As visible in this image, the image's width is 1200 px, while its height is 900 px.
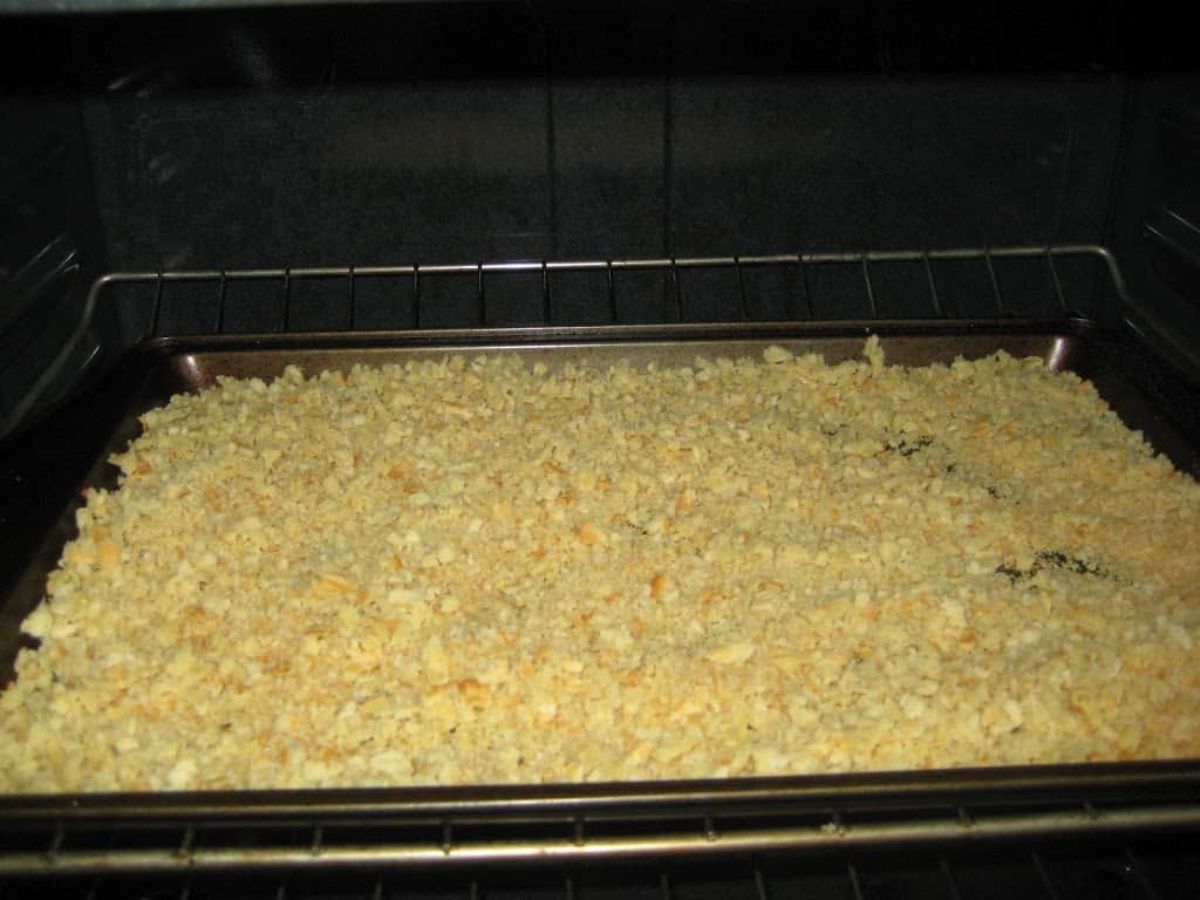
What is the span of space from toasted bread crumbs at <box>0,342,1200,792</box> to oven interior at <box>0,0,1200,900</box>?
118mm

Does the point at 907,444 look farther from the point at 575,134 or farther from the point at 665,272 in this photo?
the point at 575,134

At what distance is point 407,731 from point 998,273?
1108mm

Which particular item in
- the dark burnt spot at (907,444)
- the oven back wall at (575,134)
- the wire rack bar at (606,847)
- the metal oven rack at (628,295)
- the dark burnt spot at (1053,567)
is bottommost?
the metal oven rack at (628,295)

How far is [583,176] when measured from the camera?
1.51m

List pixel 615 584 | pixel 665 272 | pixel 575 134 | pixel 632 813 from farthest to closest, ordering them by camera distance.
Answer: pixel 665 272
pixel 575 134
pixel 615 584
pixel 632 813

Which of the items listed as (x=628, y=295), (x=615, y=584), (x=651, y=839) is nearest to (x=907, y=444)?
(x=615, y=584)

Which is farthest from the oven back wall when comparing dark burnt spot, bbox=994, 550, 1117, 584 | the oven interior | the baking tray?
the baking tray

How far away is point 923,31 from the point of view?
145 cm

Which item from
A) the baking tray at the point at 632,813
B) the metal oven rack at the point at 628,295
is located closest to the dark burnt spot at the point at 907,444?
the metal oven rack at the point at 628,295

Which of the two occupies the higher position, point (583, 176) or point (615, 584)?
point (583, 176)

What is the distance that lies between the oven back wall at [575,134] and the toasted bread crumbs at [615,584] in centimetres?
28

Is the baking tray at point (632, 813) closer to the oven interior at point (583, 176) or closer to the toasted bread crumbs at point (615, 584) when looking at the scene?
the toasted bread crumbs at point (615, 584)

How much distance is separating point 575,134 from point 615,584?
69 centimetres

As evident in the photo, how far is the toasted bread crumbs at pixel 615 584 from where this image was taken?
877 millimetres
